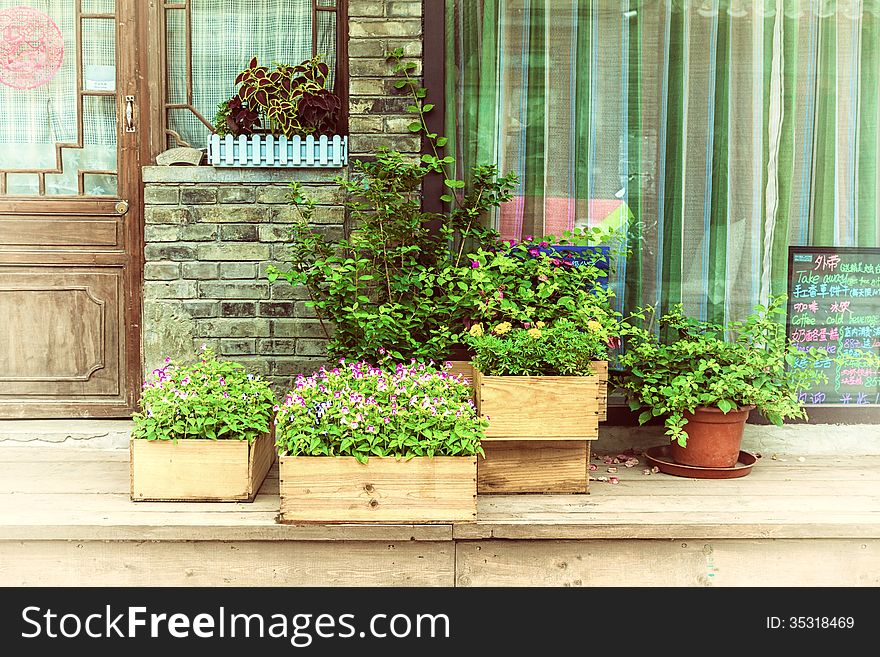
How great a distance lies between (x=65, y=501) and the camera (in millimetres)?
3316

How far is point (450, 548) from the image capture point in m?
3.08

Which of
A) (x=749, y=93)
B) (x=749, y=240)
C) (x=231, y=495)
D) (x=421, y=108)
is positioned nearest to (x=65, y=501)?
(x=231, y=495)

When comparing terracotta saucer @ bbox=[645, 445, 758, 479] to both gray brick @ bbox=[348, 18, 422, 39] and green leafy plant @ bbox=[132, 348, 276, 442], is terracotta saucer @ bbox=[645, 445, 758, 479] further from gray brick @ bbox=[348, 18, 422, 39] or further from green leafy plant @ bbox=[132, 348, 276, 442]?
gray brick @ bbox=[348, 18, 422, 39]

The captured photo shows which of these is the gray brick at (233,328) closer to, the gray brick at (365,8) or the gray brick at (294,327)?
the gray brick at (294,327)

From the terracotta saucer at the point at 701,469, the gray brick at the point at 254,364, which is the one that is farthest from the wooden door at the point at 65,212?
the terracotta saucer at the point at 701,469

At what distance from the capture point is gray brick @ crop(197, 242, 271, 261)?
4.05m

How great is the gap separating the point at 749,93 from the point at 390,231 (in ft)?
6.16

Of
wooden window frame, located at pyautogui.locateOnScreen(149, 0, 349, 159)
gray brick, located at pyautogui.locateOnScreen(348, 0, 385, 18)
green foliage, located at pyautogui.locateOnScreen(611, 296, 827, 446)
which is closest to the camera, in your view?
green foliage, located at pyautogui.locateOnScreen(611, 296, 827, 446)

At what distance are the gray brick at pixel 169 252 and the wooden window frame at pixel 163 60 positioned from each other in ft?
1.64

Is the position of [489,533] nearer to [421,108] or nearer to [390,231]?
[390,231]

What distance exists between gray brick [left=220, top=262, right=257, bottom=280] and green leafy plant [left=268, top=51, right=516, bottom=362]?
0.13 meters

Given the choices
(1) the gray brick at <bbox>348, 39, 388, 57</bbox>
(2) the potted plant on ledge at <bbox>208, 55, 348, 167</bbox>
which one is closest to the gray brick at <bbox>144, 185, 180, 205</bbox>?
(2) the potted plant on ledge at <bbox>208, 55, 348, 167</bbox>

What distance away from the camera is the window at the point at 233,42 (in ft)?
13.8

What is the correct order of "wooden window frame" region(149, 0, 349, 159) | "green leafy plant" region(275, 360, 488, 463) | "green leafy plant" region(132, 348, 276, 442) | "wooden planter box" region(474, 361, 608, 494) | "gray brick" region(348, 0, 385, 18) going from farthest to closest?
"wooden window frame" region(149, 0, 349, 159) → "gray brick" region(348, 0, 385, 18) → "wooden planter box" region(474, 361, 608, 494) → "green leafy plant" region(132, 348, 276, 442) → "green leafy plant" region(275, 360, 488, 463)
